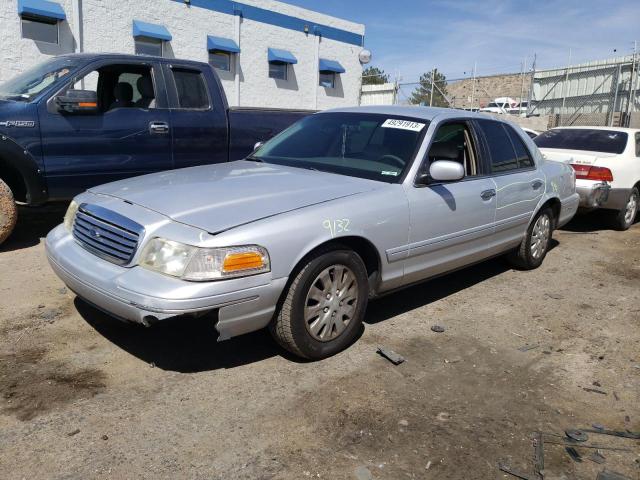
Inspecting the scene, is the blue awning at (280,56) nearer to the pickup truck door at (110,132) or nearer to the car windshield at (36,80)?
the pickup truck door at (110,132)

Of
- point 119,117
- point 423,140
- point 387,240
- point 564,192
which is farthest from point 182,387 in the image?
point 564,192

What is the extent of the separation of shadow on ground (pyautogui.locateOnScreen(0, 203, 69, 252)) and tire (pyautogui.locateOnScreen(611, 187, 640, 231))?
23.9 ft

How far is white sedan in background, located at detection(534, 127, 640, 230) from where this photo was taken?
24.6 ft

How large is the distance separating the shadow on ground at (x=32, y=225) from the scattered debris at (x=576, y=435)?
5.27 m

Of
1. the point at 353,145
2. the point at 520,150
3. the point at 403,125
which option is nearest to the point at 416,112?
the point at 403,125

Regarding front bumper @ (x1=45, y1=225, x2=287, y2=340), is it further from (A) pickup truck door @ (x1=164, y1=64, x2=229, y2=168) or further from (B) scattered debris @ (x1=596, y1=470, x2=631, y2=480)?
(A) pickup truck door @ (x1=164, y1=64, x2=229, y2=168)

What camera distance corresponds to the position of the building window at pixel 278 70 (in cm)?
1812

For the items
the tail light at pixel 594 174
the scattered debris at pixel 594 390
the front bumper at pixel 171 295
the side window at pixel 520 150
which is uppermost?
the side window at pixel 520 150

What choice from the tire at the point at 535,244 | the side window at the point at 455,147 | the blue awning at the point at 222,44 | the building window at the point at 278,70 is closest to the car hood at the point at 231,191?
the side window at the point at 455,147

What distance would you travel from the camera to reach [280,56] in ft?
58.1

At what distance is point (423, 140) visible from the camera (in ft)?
14.0

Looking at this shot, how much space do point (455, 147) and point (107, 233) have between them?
9.15ft

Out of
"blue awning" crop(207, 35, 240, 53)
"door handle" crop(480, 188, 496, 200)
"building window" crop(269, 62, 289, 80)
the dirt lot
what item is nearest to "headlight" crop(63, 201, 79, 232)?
the dirt lot

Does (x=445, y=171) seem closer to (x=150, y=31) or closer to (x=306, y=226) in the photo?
(x=306, y=226)
